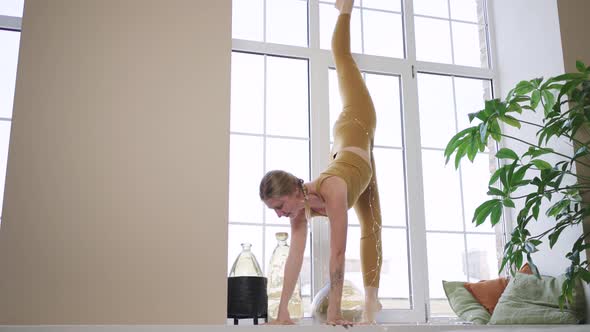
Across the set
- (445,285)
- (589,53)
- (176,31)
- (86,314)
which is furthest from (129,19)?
Result: (589,53)

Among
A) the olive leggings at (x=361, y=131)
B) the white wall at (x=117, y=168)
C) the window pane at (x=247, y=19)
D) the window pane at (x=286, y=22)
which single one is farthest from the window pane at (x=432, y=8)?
the white wall at (x=117, y=168)

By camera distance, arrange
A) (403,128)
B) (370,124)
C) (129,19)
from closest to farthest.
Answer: (129,19)
(370,124)
(403,128)

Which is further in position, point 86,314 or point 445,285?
point 445,285

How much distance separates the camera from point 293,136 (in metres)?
3.25

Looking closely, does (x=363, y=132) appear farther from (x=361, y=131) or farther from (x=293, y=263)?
(x=293, y=263)

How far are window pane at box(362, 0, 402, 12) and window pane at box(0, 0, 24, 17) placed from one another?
1.81m

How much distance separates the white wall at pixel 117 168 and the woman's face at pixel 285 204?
200 mm

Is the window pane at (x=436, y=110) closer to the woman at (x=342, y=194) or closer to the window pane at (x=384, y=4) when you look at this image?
the window pane at (x=384, y=4)

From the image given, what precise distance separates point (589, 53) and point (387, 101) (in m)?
1.04

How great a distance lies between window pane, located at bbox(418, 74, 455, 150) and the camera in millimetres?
3480

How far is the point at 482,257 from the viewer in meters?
3.40

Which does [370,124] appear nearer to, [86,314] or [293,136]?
[293,136]

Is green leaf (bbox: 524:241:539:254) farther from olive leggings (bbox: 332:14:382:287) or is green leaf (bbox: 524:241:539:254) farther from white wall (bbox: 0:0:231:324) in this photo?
white wall (bbox: 0:0:231:324)

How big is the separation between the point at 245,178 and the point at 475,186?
A: 128cm
